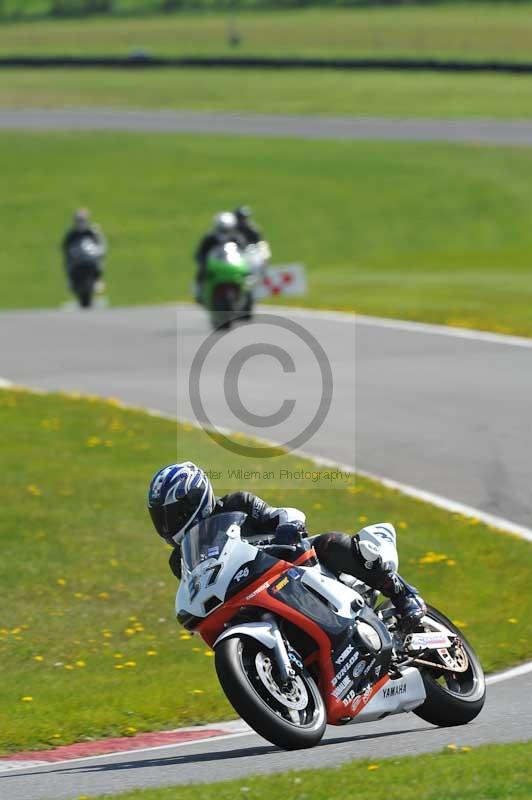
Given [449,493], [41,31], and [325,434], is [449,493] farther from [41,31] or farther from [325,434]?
[41,31]

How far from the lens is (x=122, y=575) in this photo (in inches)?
499

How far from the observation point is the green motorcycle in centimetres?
2358

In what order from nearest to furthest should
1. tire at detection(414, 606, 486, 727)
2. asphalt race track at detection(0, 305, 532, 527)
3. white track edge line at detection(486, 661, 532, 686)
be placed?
1. tire at detection(414, 606, 486, 727)
2. white track edge line at detection(486, 661, 532, 686)
3. asphalt race track at detection(0, 305, 532, 527)

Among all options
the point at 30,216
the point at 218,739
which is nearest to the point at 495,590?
the point at 218,739

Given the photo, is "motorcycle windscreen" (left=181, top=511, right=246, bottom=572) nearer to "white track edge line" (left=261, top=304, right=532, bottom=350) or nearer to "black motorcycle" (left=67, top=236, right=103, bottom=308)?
"white track edge line" (left=261, top=304, right=532, bottom=350)

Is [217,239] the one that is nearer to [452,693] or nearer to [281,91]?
[452,693]

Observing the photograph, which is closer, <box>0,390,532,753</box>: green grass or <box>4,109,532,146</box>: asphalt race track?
<box>0,390,532,753</box>: green grass

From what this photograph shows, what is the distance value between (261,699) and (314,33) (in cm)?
7645

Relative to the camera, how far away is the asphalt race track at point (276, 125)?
53344 mm

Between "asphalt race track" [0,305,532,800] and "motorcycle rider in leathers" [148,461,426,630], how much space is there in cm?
87

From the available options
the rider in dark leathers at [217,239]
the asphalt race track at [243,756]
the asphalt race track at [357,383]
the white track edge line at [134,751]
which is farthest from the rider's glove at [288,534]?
the rider in dark leathers at [217,239]

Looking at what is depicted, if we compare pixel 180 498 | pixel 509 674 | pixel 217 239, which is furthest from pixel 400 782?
pixel 217 239

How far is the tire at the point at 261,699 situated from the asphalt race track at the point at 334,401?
6.4 inches

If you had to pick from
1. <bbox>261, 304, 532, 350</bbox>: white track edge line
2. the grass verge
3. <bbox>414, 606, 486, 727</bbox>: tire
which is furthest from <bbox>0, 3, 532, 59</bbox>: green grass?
the grass verge
